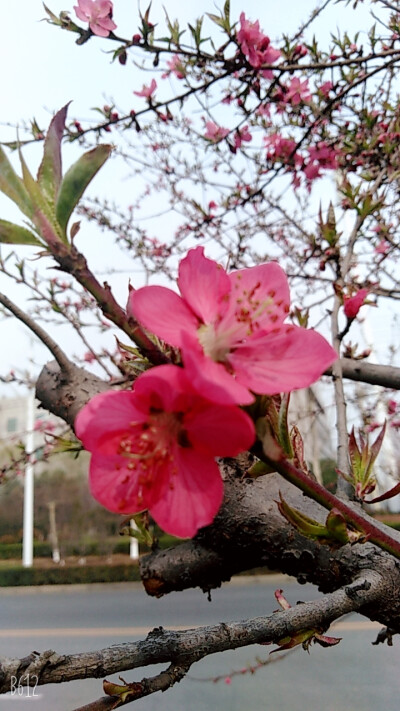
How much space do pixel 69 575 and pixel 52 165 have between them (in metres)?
14.2

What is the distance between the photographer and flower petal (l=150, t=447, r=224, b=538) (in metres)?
0.40

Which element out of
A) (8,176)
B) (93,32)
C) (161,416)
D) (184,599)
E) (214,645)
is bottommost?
(184,599)

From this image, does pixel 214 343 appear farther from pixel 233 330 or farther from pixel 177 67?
pixel 177 67

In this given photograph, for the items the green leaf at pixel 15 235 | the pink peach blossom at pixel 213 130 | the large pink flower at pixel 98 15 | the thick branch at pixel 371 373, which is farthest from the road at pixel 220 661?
the pink peach blossom at pixel 213 130

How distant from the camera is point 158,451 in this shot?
0.40m

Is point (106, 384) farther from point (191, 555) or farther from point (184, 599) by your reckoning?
point (184, 599)

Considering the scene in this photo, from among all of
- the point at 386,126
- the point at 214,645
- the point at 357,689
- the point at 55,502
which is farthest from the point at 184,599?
the point at 55,502

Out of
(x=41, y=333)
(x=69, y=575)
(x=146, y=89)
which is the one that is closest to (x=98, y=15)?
(x=146, y=89)

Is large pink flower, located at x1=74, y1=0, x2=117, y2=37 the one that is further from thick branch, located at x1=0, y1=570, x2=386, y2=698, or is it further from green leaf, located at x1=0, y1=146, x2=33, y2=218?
thick branch, located at x1=0, y1=570, x2=386, y2=698

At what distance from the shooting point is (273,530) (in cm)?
85

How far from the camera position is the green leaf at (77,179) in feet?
1.14

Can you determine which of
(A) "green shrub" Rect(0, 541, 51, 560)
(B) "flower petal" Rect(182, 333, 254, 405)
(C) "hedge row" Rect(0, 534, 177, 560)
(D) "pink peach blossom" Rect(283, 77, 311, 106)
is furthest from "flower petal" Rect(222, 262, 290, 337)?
(A) "green shrub" Rect(0, 541, 51, 560)

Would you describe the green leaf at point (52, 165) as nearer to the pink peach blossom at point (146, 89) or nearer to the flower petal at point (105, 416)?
the flower petal at point (105, 416)

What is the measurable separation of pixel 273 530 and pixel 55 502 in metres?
19.5
